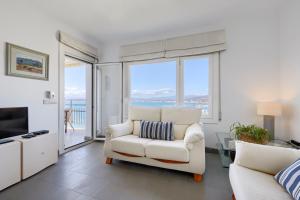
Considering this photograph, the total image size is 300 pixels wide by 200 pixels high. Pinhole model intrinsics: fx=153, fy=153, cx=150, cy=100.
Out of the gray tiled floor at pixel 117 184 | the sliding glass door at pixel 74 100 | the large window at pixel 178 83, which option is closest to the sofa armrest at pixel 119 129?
the gray tiled floor at pixel 117 184

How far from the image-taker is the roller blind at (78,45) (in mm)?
2934

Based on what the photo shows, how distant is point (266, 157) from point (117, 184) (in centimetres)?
164

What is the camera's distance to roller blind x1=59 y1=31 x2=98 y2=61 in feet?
9.63

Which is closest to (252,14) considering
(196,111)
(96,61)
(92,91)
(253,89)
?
(253,89)

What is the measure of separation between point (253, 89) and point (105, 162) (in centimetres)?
293

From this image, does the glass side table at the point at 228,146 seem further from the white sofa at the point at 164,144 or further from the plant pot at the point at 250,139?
the white sofa at the point at 164,144

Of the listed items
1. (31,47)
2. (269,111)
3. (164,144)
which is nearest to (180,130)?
(164,144)

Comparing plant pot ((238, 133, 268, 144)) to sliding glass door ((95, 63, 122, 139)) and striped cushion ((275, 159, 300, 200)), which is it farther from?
sliding glass door ((95, 63, 122, 139))

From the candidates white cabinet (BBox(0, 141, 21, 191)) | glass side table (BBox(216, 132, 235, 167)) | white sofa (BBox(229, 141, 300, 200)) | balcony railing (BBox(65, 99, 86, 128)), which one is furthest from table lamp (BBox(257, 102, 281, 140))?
balcony railing (BBox(65, 99, 86, 128))

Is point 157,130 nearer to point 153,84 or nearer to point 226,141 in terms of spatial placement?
point 226,141

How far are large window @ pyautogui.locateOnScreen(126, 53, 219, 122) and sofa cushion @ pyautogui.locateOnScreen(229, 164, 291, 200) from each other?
6.02 ft

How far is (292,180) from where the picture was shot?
106 cm

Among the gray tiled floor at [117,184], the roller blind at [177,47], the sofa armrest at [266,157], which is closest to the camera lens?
the sofa armrest at [266,157]

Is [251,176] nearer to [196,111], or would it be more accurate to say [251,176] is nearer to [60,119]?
[196,111]
